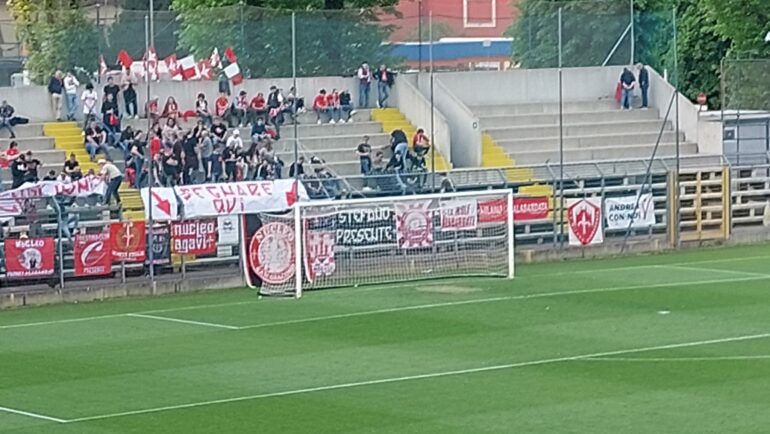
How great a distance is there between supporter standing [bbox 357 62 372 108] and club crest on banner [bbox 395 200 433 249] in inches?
357

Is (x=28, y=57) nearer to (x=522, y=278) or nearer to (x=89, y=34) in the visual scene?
(x=89, y=34)

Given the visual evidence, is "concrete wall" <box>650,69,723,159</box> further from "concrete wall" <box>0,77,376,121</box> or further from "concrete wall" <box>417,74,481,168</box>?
"concrete wall" <box>0,77,376,121</box>

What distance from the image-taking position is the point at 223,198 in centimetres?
2884

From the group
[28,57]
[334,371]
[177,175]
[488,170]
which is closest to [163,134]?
[177,175]

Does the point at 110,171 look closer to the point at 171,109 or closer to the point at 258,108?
the point at 171,109

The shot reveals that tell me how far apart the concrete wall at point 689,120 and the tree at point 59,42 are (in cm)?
1430

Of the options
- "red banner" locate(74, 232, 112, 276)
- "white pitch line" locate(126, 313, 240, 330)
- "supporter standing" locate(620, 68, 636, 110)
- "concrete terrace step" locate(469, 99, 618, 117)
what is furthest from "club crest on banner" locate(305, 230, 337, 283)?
"supporter standing" locate(620, 68, 636, 110)

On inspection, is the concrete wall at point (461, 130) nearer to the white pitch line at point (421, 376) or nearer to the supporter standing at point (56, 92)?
the supporter standing at point (56, 92)

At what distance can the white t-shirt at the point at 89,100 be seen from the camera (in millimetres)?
33531

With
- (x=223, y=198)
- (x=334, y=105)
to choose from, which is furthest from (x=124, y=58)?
(x=223, y=198)

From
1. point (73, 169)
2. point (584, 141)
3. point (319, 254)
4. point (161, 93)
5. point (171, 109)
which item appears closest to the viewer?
point (319, 254)

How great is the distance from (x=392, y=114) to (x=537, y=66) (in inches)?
156

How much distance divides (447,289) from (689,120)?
620 inches

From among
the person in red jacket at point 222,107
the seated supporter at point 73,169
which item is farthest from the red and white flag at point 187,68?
the seated supporter at point 73,169
